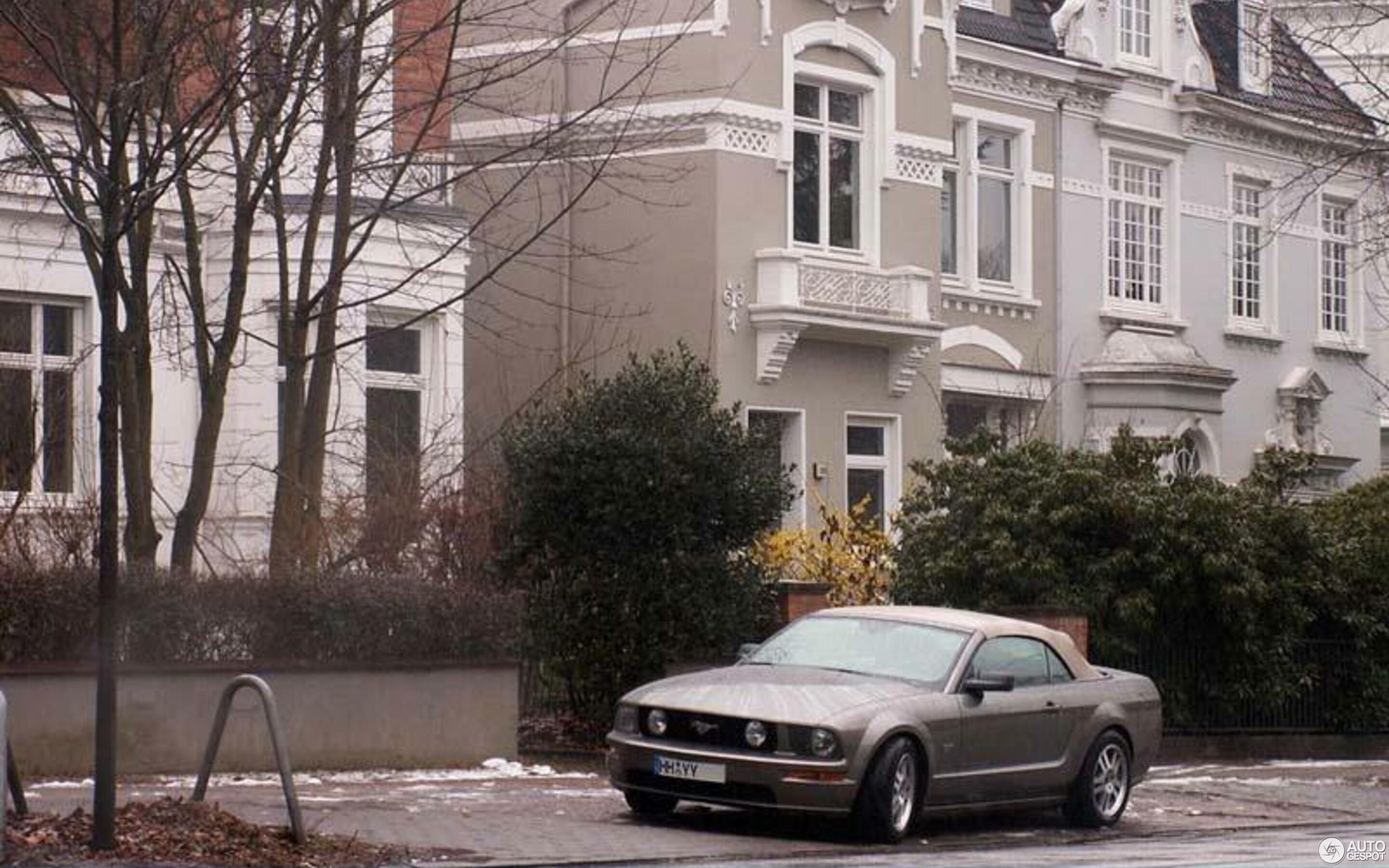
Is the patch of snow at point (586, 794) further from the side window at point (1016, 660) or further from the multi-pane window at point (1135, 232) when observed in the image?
the multi-pane window at point (1135, 232)

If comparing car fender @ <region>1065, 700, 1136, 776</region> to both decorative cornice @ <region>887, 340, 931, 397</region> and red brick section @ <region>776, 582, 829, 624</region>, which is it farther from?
decorative cornice @ <region>887, 340, 931, 397</region>

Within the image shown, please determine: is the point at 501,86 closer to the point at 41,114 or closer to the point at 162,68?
the point at 41,114

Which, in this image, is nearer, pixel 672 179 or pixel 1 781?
pixel 1 781

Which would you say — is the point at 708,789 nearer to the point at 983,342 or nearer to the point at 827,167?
the point at 827,167

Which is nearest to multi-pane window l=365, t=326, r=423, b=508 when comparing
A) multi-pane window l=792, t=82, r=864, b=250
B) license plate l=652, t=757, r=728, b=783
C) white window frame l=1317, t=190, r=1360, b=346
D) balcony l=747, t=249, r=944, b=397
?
balcony l=747, t=249, r=944, b=397

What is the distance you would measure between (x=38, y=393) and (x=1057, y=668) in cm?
1076

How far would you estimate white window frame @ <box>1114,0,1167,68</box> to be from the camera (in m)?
39.7

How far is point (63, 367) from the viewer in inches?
1000

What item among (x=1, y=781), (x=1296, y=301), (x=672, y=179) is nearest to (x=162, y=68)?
(x=1, y=781)

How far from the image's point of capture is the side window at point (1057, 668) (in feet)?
59.7

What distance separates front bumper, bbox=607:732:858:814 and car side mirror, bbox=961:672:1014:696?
56.2 inches

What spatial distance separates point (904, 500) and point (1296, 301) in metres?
19.3

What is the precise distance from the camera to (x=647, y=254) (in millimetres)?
32406

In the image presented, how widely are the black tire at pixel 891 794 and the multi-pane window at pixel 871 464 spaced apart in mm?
17950
